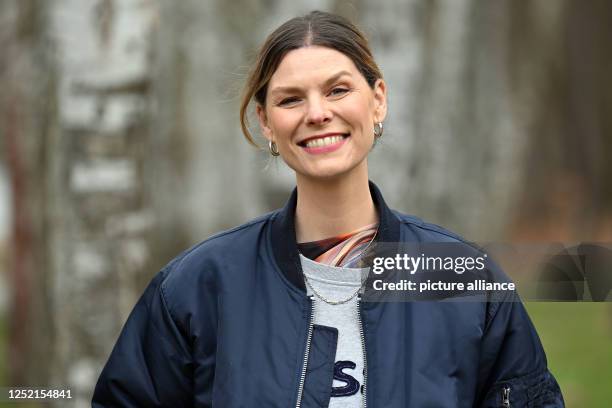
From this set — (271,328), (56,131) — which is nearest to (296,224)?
(271,328)

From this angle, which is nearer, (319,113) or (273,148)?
(319,113)

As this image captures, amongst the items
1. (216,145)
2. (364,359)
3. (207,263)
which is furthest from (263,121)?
(216,145)

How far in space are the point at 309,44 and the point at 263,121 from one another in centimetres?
23

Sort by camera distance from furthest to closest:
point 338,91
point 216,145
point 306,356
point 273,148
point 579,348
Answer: point 216,145 → point 579,348 → point 273,148 → point 338,91 → point 306,356

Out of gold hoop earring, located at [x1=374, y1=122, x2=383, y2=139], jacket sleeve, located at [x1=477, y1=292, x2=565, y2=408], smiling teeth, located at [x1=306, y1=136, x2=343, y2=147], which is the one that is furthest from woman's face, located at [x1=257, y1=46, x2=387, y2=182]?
jacket sleeve, located at [x1=477, y1=292, x2=565, y2=408]

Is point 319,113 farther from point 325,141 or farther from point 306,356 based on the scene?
point 306,356

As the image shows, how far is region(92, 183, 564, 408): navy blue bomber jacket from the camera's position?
7.65 feet

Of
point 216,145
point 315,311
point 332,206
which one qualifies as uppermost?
point 216,145

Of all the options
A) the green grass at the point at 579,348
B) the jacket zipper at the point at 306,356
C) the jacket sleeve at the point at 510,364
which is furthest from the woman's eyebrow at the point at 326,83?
the green grass at the point at 579,348

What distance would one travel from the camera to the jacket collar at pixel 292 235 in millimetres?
2451

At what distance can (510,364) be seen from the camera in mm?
2439

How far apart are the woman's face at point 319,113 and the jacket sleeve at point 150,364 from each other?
441 mm

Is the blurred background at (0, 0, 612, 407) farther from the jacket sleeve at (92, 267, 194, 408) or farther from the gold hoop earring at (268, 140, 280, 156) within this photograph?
the jacket sleeve at (92, 267, 194, 408)

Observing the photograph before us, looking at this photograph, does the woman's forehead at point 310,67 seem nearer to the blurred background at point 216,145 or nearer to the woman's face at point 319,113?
the woman's face at point 319,113
